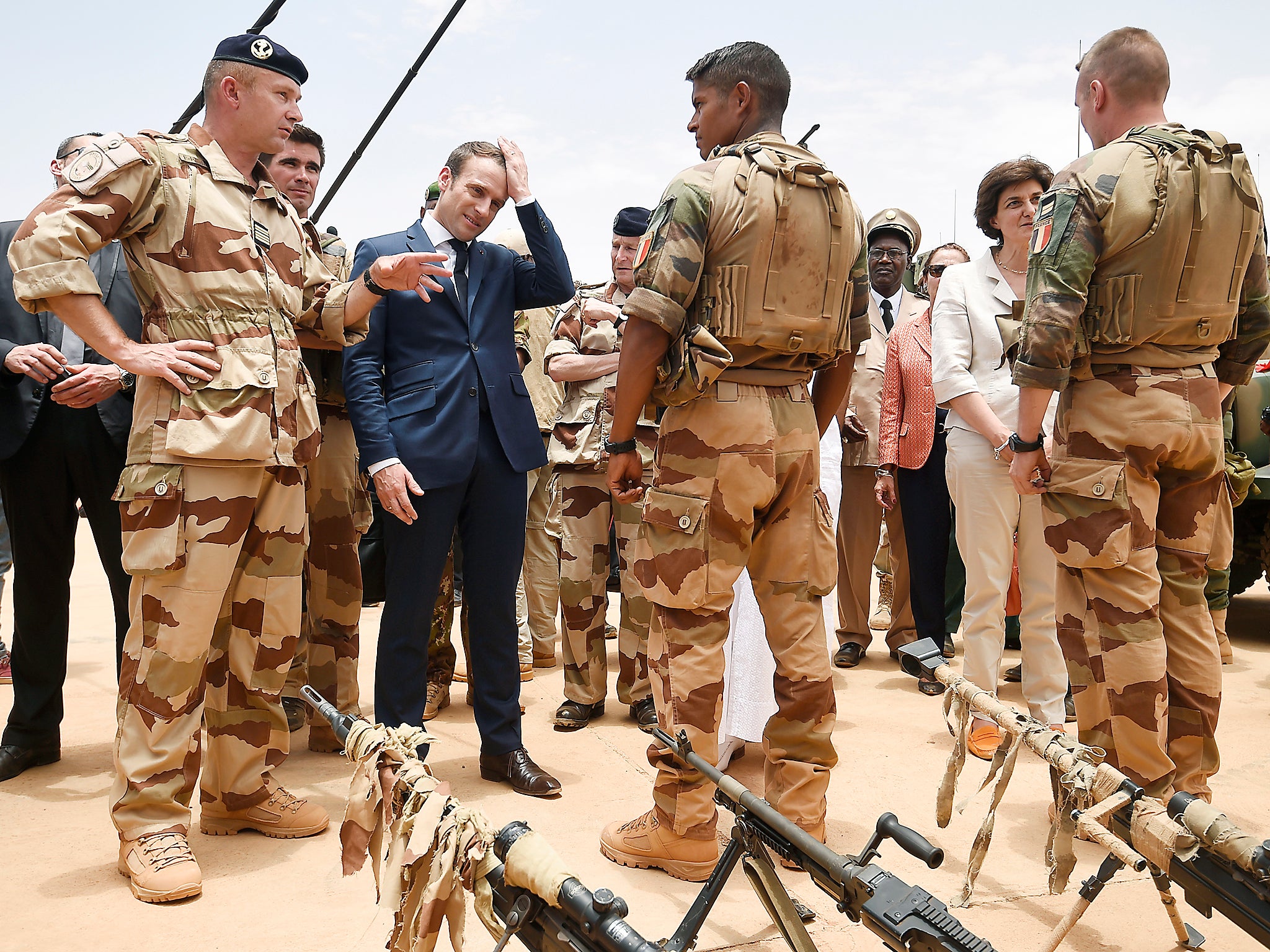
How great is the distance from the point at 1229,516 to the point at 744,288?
1726 mm

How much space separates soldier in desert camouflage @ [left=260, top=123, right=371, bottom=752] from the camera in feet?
13.0

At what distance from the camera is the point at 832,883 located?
1.58 m

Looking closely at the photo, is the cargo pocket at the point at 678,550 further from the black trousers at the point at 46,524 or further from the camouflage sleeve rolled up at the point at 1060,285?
the black trousers at the point at 46,524

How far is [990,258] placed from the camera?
4.15 metres

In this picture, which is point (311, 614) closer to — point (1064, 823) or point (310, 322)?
point (310, 322)

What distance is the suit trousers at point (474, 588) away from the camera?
11.2 feet

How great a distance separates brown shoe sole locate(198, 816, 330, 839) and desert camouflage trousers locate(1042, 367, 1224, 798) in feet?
8.02

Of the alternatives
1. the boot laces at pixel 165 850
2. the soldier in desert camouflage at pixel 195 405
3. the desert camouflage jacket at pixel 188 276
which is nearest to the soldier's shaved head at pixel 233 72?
the soldier in desert camouflage at pixel 195 405

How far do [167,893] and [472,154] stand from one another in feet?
8.29

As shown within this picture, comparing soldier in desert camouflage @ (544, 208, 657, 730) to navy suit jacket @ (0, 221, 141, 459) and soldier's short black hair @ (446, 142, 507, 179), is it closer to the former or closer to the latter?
soldier's short black hair @ (446, 142, 507, 179)

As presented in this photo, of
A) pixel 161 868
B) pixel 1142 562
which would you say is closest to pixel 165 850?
pixel 161 868

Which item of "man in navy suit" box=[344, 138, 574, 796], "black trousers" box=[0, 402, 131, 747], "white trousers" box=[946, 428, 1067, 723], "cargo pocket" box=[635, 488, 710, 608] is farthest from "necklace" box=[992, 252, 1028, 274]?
"black trousers" box=[0, 402, 131, 747]

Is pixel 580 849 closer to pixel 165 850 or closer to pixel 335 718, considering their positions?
pixel 165 850

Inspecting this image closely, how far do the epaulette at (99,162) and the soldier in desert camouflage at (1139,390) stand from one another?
8.52 ft
